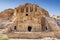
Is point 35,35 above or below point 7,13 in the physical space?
below

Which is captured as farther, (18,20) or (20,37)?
(18,20)

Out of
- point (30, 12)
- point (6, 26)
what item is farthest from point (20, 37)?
point (30, 12)

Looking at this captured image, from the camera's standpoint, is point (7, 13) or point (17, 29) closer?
point (17, 29)

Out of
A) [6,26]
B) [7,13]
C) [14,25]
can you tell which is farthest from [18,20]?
[7,13]

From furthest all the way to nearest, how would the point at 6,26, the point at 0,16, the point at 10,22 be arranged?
the point at 0,16 → the point at 10,22 → the point at 6,26

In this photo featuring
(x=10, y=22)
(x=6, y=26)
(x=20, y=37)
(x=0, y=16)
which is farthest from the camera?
(x=0, y=16)

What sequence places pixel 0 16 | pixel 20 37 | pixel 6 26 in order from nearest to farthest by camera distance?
1. pixel 20 37
2. pixel 6 26
3. pixel 0 16

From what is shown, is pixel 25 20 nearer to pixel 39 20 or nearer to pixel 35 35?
pixel 39 20

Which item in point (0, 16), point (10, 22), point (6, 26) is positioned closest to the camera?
point (6, 26)

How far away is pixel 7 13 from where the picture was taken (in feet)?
196

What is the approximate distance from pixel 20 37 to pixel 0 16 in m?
22.4

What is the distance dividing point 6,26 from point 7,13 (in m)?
13.8

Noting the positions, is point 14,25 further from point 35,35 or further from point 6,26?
point 35,35

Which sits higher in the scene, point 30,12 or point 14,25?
point 30,12
